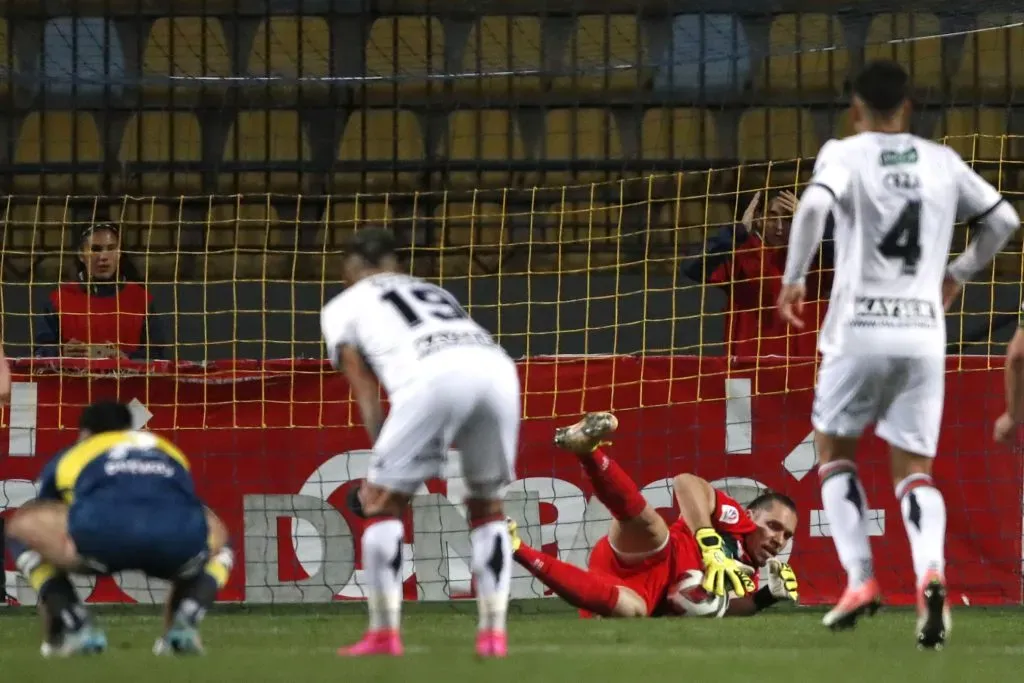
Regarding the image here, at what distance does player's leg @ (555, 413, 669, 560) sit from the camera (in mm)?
8070

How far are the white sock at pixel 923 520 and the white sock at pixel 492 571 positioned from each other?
1.25m

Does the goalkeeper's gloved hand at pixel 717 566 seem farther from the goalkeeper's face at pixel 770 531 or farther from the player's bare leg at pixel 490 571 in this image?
the player's bare leg at pixel 490 571

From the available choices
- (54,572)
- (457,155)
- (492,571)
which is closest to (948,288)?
(492,571)

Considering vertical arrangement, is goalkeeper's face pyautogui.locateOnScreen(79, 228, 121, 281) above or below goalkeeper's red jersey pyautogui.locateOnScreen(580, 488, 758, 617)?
above

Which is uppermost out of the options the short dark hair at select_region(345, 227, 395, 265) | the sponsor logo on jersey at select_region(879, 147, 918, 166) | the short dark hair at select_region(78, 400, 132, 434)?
the sponsor logo on jersey at select_region(879, 147, 918, 166)

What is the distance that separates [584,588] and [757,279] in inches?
84.0

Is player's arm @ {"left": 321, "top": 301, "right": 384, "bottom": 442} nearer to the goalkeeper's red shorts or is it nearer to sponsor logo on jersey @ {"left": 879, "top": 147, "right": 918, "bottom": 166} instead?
sponsor logo on jersey @ {"left": 879, "top": 147, "right": 918, "bottom": 166}

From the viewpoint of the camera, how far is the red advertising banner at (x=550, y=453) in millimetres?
8852

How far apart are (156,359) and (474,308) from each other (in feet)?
7.73

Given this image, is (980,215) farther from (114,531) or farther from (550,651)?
(114,531)

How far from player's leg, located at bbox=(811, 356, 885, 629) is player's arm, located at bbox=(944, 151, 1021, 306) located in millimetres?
575

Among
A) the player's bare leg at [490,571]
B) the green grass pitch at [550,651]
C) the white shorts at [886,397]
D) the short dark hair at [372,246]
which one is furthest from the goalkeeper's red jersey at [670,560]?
the short dark hair at [372,246]

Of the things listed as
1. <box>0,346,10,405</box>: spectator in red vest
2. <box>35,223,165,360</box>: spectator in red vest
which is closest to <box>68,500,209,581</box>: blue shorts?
<box>0,346,10,405</box>: spectator in red vest

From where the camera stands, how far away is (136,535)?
18.7 ft
